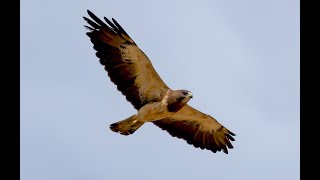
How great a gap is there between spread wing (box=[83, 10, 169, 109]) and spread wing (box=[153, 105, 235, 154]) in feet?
3.74

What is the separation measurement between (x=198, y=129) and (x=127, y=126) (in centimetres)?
243

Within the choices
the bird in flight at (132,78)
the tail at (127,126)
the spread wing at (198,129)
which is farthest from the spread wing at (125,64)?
the spread wing at (198,129)

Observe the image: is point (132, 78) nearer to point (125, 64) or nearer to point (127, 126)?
point (125, 64)

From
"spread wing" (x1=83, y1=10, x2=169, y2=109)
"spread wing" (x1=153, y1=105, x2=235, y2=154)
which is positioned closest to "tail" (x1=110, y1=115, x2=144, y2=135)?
"spread wing" (x1=83, y1=10, x2=169, y2=109)

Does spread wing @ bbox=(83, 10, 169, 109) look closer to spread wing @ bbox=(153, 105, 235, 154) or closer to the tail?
the tail

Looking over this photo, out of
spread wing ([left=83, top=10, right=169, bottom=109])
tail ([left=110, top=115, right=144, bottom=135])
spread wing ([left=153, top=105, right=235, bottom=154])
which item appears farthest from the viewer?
spread wing ([left=153, top=105, right=235, bottom=154])

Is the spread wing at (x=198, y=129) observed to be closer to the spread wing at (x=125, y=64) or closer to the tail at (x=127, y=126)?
the spread wing at (x=125, y=64)

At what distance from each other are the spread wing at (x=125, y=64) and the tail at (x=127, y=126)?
42 cm

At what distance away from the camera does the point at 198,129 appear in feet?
46.2

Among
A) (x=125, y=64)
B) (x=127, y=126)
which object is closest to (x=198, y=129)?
(x=127, y=126)

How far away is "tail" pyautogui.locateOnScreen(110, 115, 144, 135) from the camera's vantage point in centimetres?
1234
